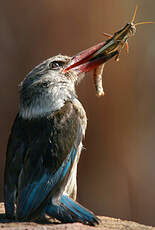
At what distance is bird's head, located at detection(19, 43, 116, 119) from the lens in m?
3.43

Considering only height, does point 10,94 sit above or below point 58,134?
above

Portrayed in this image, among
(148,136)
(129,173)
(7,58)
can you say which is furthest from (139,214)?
(7,58)

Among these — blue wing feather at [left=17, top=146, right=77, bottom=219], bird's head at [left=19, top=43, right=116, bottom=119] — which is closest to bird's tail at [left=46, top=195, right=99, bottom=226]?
blue wing feather at [left=17, top=146, right=77, bottom=219]

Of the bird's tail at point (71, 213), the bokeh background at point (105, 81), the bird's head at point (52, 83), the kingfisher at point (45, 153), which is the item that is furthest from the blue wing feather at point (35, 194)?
the bokeh background at point (105, 81)

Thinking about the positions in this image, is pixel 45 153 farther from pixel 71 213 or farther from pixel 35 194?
pixel 71 213

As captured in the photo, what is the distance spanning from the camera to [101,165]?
231 inches

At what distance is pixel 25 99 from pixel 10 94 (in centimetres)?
236

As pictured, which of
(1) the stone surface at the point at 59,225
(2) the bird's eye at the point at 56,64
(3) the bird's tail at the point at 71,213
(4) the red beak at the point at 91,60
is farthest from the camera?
(4) the red beak at the point at 91,60

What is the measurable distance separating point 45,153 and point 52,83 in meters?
0.63

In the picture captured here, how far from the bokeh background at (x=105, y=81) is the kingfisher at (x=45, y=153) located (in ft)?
7.06

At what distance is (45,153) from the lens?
317 cm

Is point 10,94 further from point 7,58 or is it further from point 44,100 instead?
point 44,100

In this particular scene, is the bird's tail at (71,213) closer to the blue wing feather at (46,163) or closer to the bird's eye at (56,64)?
the blue wing feather at (46,163)

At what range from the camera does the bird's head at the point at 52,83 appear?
3432mm
